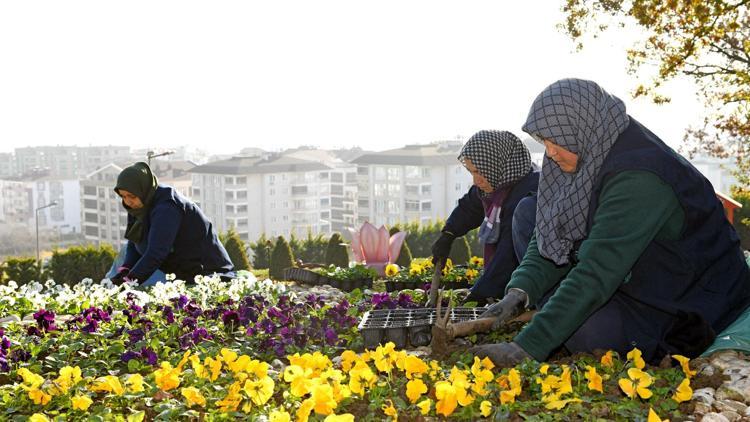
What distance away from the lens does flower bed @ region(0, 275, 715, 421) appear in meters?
2.04

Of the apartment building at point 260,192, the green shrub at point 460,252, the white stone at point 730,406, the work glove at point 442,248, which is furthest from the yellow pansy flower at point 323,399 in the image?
the apartment building at point 260,192

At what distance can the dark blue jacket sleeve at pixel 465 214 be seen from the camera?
15.8 feet

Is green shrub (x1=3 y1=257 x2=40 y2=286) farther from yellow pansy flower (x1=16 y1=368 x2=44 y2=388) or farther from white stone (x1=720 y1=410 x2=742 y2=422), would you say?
white stone (x1=720 y1=410 x2=742 y2=422)

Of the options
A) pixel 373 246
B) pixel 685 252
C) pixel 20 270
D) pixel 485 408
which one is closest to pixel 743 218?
pixel 373 246

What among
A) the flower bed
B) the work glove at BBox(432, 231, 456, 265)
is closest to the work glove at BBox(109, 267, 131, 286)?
the flower bed

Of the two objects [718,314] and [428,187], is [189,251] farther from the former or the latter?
[428,187]

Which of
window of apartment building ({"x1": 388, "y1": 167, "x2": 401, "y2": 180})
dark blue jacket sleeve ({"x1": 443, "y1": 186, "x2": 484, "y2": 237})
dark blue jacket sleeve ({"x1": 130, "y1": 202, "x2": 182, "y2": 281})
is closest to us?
dark blue jacket sleeve ({"x1": 443, "y1": 186, "x2": 484, "y2": 237})

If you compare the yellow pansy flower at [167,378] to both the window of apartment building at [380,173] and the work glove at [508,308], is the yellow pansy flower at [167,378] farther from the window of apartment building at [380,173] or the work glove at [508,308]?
the window of apartment building at [380,173]

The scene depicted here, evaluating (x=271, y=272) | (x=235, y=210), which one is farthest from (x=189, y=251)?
(x=235, y=210)

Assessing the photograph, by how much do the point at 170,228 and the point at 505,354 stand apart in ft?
10.5

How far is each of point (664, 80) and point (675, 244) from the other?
28.5 ft

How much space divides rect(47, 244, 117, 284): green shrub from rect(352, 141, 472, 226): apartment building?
2191 inches

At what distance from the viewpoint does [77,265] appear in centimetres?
1141

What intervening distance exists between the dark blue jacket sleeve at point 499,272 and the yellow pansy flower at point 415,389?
1839mm
